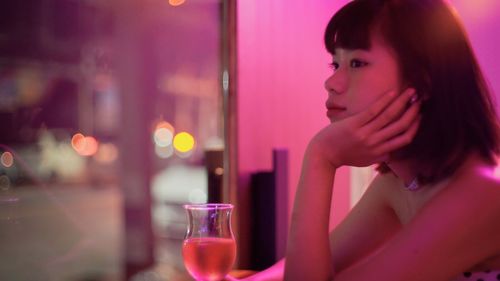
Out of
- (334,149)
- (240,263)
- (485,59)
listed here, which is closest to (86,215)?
(240,263)

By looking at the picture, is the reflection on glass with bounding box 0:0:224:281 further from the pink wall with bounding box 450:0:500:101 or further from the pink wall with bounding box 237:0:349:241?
the pink wall with bounding box 450:0:500:101

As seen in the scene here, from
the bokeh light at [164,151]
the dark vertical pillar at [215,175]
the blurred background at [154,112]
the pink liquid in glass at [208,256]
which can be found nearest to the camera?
the pink liquid in glass at [208,256]

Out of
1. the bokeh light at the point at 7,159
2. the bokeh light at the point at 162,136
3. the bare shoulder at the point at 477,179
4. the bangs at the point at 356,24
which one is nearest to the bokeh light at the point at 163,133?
the bokeh light at the point at 162,136

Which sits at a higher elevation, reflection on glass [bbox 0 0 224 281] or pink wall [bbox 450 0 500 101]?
pink wall [bbox 450 0 500 101]

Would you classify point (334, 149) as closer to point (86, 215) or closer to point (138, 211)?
point (138, 211)

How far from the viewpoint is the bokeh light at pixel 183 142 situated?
276 centimetres

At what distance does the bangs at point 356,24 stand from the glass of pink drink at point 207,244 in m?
0.53

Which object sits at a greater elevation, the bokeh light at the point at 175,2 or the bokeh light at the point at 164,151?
the bokeh light at the point at 175,2

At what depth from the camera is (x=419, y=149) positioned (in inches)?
53.7

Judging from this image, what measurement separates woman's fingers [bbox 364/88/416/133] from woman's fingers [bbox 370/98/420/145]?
0.05ft

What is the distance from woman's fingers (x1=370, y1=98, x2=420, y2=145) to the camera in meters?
1.29

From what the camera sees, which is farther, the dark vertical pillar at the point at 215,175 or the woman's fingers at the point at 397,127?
the dark vertical pillar at the point at 215,175

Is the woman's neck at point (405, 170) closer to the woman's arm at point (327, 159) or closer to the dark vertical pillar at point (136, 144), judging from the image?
the woman's arm at point (327, 159)

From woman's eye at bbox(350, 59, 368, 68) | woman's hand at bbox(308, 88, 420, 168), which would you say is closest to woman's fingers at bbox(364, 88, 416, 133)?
woman's hand at bbox(308, 88, 420, 168)
